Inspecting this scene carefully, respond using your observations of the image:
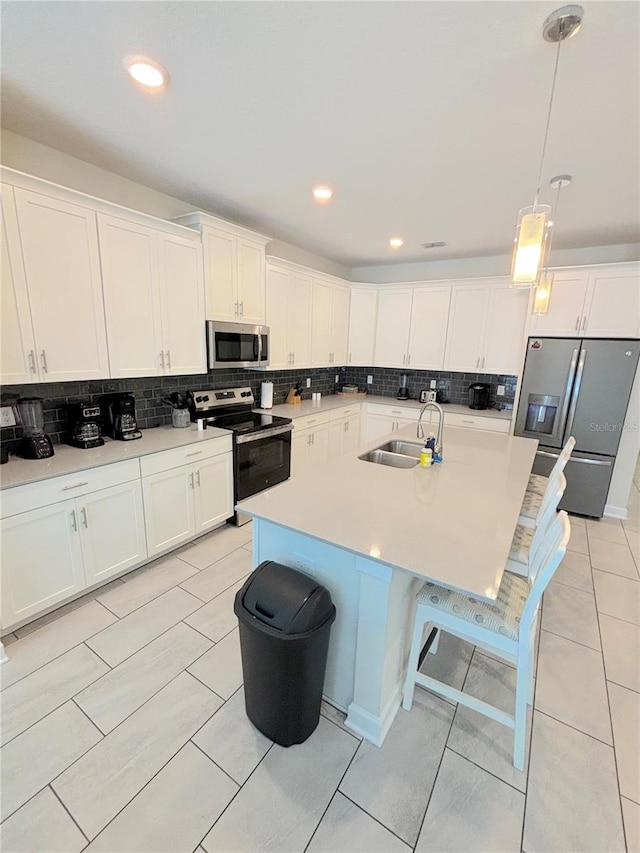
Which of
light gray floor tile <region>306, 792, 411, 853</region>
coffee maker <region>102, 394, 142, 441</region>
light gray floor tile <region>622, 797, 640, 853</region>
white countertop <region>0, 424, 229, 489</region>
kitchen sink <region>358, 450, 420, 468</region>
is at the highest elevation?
coffee maker <region>102, 394, 142, 441</region>

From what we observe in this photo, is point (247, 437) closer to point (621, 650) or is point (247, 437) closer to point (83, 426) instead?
point (83, 426)

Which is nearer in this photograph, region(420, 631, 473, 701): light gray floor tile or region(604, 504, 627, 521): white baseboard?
region(420, 631, 473, 701): light gray floor tile

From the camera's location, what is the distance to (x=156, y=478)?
8.25ft

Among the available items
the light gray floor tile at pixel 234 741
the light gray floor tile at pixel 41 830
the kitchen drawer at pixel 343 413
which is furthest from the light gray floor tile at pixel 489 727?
the kitchen drawer at pixel 343 413

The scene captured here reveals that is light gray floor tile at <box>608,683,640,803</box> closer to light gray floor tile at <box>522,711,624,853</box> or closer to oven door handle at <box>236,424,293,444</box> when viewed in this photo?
light gray floor tile at <box>522,711,624,853</box>

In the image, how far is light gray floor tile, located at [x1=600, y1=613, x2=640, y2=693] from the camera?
190 centimetres

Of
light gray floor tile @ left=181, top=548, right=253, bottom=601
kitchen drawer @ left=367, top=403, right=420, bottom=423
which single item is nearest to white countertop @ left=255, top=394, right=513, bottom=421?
kitchen drawer @ left=367, top=403, right=420, bottom=423

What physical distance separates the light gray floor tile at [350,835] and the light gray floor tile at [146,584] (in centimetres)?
154

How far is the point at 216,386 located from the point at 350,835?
10.3ft

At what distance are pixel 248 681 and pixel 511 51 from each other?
8.63 feet

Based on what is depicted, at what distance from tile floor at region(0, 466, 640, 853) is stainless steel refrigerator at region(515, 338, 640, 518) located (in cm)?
178

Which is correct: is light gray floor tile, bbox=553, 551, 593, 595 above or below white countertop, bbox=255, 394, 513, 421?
below

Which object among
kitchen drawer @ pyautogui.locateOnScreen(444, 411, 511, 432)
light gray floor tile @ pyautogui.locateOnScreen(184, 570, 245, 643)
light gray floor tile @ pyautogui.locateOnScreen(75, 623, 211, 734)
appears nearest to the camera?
light gray floor tile @ pyautogui.locateOnScreen(75, 623, 211, 734)

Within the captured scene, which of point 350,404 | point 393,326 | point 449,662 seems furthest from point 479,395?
point 449,662
